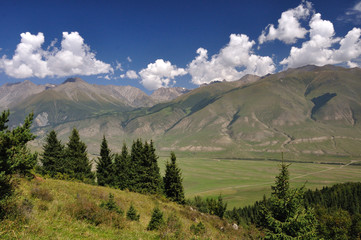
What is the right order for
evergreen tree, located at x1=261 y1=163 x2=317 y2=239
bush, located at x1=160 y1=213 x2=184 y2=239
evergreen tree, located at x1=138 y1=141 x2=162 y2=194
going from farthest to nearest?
evergreen tree, located at x1=138 y1=141 x2=162 y2=194 → evergreen tree, located at x1=261 y1=163 x2=317 y2=239 → bush, located at x1=160 y1=213 x2=184 y2=239

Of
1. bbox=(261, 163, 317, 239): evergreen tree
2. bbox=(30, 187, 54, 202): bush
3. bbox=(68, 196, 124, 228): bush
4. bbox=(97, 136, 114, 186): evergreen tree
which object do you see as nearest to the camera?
bbox=(68, 196, 124, 228): bush

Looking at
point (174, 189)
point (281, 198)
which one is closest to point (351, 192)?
point (174, 189)

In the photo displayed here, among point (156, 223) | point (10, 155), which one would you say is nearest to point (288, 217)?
point (156, 223)

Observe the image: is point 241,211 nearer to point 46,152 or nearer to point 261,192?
point 261,192

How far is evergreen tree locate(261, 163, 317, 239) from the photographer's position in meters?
16.3

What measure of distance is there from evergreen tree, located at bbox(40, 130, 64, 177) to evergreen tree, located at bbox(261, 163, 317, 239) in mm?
40592

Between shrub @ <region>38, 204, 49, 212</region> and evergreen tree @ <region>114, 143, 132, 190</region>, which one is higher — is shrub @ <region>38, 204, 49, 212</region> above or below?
above

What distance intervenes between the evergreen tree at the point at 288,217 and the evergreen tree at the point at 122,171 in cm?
3389

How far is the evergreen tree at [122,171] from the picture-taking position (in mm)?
47591

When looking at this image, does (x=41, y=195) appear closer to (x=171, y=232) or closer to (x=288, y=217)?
(x=171, y=232)

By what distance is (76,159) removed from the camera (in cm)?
4359

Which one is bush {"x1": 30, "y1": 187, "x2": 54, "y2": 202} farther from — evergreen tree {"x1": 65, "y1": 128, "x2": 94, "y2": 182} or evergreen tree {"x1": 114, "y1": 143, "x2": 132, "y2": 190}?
evergreen tree {"x1": 114, "y1": 143, "x2": 132, "y2": 190}

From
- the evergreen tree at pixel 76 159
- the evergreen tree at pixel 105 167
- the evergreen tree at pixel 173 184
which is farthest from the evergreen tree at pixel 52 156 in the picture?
the evergreen tree at pixel 173 184

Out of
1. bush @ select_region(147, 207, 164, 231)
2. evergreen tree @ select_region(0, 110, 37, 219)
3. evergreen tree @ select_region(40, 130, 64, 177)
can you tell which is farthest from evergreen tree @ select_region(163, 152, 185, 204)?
evergreen tree @ select_region(0, 110, 37, 219)
